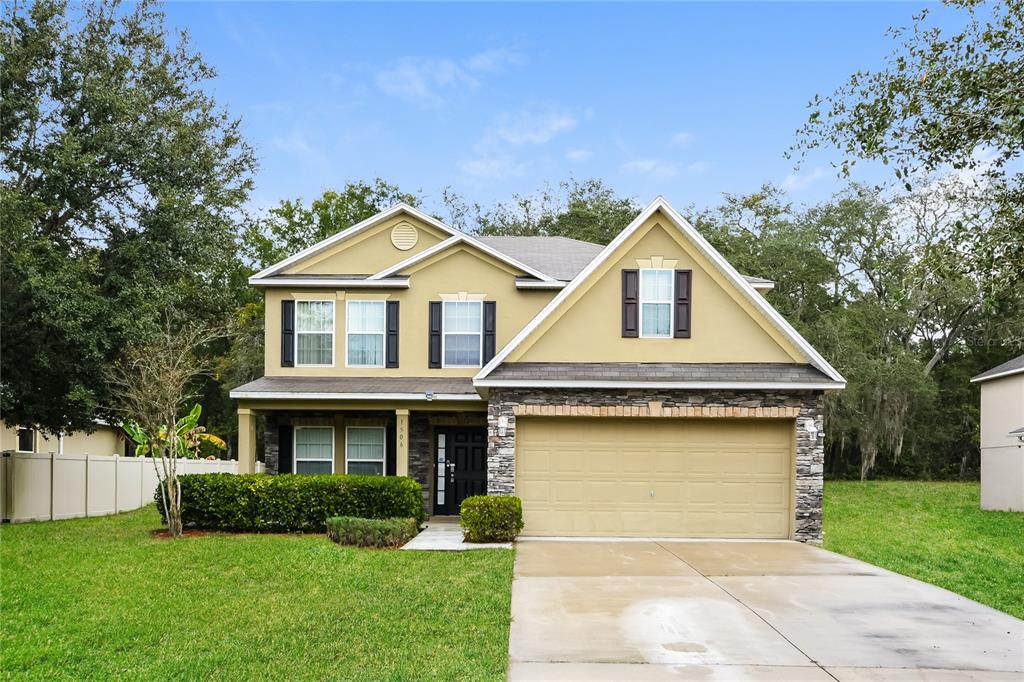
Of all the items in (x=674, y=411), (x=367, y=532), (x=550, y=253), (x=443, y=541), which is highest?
(x=550, y=253)

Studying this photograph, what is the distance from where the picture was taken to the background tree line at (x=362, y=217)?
25.1 feet

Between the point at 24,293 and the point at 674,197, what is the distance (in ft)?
88.2

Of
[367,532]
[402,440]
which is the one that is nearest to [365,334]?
[402,440]

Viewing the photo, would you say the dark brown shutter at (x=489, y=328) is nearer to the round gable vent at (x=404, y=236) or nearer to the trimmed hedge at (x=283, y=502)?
the round gable vent at (x=404, y=236)

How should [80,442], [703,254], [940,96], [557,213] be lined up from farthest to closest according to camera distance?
1. [557,213]
2. [80,442]
3. [703,254]
4. [940,96]

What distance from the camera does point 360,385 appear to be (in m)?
18.1

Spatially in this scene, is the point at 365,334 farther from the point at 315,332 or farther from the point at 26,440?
the point at 26,440

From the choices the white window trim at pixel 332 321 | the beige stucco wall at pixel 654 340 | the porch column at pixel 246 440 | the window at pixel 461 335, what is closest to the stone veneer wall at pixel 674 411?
the beige stucco wall at pixel 654 340

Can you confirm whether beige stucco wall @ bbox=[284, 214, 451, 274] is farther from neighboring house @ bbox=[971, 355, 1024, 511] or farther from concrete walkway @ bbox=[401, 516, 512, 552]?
neighboring house @ bbox=[971, 355, 1024, 511]

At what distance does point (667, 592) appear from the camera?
10.0 metres

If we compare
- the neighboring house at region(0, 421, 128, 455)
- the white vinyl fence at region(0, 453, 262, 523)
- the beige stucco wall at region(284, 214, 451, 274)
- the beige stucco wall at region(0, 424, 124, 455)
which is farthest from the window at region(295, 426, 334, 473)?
the beige stucco wall at region(0, 424, 124, 455)

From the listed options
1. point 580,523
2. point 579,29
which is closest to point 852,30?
point 579,29

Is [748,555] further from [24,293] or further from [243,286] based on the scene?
[243,286]

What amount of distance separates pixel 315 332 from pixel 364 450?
2788 mm
